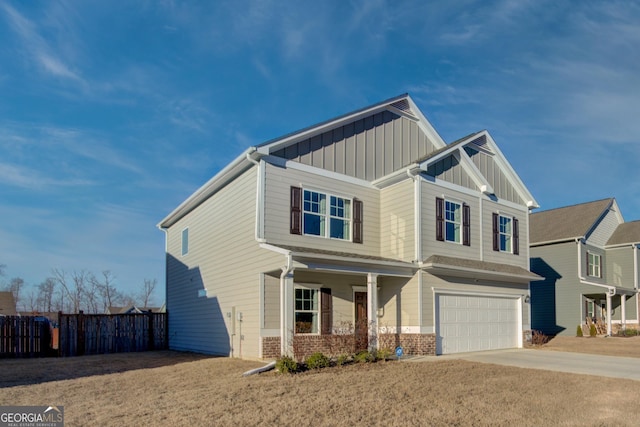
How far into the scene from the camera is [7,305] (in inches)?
1604

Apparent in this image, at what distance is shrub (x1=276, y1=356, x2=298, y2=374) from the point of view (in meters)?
11.9

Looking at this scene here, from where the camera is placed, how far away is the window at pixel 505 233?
20.3m

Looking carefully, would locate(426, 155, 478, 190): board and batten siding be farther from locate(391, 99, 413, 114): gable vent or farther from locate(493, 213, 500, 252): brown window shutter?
locate(391, 99, 413, 114): gable vent

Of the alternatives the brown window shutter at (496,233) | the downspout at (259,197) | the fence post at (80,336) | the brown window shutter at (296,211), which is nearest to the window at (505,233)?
the brown window shutter at (496,233)

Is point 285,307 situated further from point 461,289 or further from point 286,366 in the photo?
point 461,289

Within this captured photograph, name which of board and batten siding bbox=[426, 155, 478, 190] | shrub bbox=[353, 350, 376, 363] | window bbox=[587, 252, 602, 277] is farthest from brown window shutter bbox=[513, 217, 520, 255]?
window bbox=[587, 252, 602, 277]

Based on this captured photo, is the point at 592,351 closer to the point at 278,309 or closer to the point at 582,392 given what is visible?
the point at 582,392

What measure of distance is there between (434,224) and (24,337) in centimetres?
1469

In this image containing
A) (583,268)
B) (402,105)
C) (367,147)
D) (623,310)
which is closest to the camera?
(367,147)

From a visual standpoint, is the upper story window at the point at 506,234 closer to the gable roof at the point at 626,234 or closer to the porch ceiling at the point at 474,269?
the porch ceiling at the point at 474,269

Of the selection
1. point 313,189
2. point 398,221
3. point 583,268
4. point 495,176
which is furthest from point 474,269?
point 583,268

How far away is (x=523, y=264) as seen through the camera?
69.1 ft

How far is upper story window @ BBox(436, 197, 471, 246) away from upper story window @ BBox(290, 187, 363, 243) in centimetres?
277

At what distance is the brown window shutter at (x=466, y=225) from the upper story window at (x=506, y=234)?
66.6 inches
